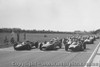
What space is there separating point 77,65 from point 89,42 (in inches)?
1096

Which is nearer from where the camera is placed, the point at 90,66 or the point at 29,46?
the point at 90,66

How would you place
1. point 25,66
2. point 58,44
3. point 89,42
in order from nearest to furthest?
1. point 25,66
2. point 58,44
3. point 89,42

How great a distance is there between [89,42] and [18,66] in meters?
29.6

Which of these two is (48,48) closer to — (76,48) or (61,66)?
(76,48)

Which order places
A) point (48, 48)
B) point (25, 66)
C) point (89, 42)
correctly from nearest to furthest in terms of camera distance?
1. point (25, 66)
2. point (48, 48)
3. point (89, 42)

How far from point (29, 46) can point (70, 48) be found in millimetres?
6289

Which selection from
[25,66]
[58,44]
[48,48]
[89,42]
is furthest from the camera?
[89,42]

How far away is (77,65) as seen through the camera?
11.9 metres

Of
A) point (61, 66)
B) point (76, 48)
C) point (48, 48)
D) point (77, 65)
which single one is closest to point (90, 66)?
point (77, 65)

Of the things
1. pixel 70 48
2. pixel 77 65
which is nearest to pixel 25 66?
pixel 77 65

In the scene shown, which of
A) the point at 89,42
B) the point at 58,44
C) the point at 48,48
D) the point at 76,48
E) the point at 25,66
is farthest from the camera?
the point at 89,42

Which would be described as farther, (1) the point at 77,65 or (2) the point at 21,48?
(2) the point at 21,48

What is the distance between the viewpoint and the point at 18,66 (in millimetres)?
11461

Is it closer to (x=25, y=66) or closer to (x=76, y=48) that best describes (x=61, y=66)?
(x=25, y=66)
